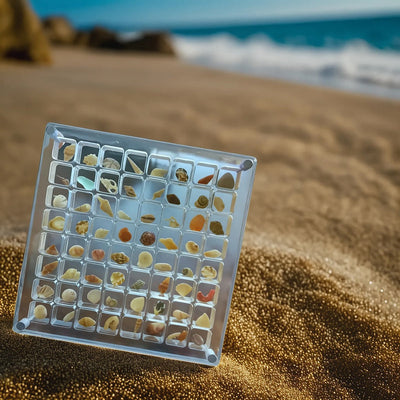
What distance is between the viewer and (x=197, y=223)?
1.74 ft

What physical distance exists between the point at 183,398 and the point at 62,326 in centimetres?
17

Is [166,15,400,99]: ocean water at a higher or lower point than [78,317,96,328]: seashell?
higher

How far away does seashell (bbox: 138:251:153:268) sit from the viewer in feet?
1.77

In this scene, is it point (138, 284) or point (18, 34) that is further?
point (18, 34)

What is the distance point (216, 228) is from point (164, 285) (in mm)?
97

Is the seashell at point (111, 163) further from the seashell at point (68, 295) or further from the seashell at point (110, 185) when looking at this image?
the seashell at point (68, 295)

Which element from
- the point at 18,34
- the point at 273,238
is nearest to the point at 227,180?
the point at 273,238

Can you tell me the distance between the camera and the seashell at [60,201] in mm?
535

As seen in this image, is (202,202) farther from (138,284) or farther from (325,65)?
(325,65)

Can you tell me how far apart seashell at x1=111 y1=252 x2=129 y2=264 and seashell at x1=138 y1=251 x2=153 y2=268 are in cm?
2

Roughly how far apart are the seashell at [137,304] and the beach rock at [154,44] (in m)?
3.52

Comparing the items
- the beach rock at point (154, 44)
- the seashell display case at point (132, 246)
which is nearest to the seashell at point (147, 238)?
the seashell display case at point (132, 246)

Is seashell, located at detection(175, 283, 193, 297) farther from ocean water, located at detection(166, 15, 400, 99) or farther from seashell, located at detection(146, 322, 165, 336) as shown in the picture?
ocean water, located at detection(166, 15, 400, 99)

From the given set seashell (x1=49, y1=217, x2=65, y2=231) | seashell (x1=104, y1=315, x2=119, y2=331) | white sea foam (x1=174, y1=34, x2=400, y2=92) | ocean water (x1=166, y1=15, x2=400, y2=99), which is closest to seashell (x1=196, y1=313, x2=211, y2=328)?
seashell (x1=104, y1=315, x2=119, y2=331)
